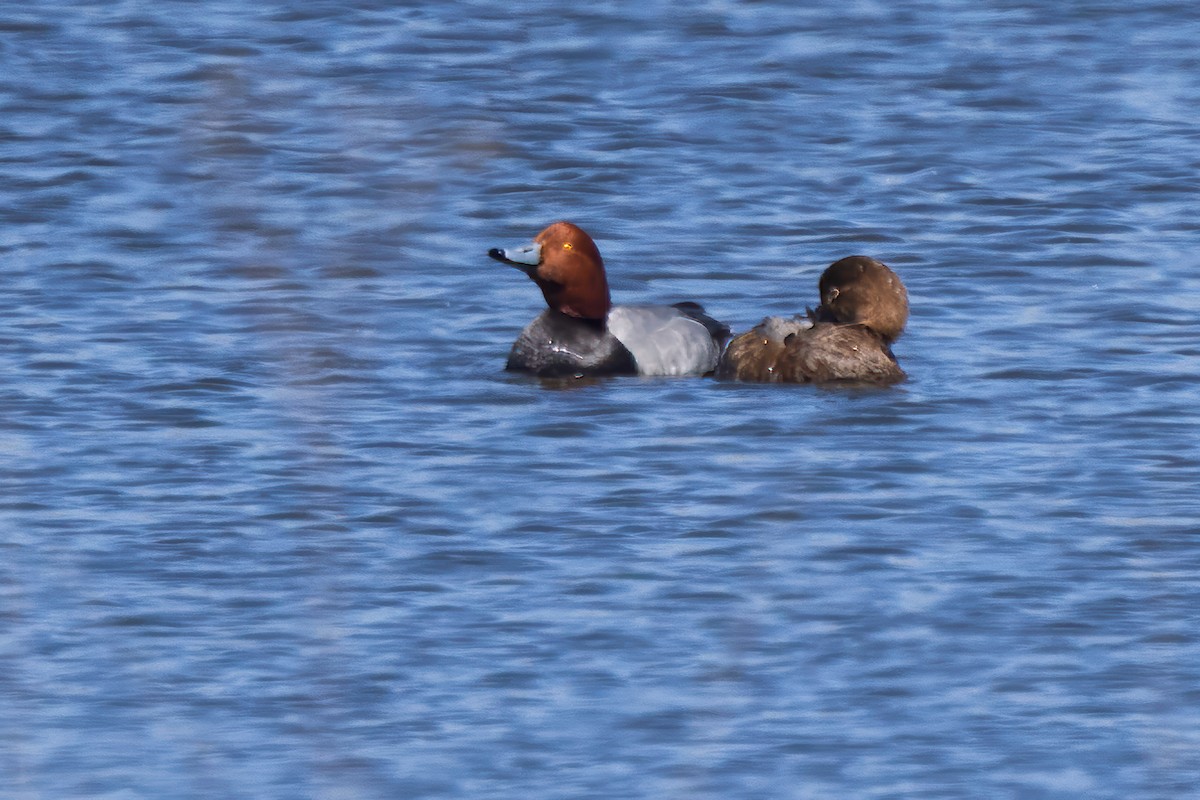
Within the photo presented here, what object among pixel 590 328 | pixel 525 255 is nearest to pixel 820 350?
pixel 590 328

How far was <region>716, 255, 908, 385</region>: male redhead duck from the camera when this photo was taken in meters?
10.6

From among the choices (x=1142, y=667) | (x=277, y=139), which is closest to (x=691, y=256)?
(x=277, y=139)

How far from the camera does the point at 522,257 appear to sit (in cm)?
1128

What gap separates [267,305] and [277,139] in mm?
4174

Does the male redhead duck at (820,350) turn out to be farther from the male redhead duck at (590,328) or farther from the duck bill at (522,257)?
the duck bill at (522,257)

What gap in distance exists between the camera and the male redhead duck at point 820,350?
34.9 ft

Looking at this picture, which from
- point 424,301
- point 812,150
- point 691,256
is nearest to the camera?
point 424,301

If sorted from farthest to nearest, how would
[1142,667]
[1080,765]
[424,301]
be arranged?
[424,301] → [1142,667] → [1080,765]

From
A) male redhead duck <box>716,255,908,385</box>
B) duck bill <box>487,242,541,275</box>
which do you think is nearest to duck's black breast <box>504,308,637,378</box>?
duck bill <box>487,242,541,275</box>

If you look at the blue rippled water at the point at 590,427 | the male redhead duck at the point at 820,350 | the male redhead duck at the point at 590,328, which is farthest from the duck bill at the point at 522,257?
the male redhead duck at the point at 820,350

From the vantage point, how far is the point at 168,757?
618 centimetres

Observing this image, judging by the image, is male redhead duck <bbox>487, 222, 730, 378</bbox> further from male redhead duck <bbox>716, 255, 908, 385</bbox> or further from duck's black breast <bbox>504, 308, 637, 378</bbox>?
male redhead duck <bbox>716, 255, 908, 385</bbox>

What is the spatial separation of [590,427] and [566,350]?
1.17m

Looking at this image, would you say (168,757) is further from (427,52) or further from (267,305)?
(427,52)
